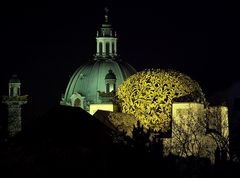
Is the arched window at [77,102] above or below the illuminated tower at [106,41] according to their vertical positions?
below

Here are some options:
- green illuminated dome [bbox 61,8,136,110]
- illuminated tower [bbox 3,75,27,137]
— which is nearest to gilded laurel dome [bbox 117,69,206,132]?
illuminated tower [bbox 3,75,27,137]

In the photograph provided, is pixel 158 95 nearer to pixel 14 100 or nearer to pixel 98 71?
pixel 14 100

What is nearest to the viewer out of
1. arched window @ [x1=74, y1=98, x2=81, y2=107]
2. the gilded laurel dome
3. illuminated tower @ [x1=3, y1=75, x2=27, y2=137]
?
the gilded laurel dome

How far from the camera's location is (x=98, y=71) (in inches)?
4759

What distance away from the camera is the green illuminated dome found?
119438 mm

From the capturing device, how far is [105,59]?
120625 millimetres

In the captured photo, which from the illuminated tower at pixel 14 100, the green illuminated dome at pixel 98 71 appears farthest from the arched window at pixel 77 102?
the illuminated tower at pixel 14 100

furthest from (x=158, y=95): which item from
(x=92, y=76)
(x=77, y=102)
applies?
(x=92, y=76)

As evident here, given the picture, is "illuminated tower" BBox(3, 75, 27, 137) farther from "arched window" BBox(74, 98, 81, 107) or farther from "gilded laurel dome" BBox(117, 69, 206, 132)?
"gilded laurel dome" BBox(117, 69, 206, 132)

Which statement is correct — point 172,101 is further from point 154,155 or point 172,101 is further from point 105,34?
point 105,34

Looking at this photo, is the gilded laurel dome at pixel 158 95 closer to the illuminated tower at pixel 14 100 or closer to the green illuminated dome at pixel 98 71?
the illuminated tower at pixel 14 100

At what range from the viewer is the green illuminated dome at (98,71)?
119 m

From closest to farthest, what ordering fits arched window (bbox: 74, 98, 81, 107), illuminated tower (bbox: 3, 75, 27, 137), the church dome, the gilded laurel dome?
the gilded laurel dome → illuminated tower (bbox: 3, 75, 27, 137) → arched window (bbox: 74, 98, 81, 107) → the church dome

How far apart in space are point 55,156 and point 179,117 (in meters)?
18.5
